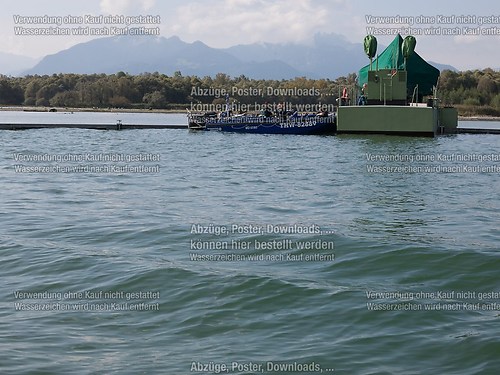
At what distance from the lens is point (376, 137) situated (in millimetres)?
48500

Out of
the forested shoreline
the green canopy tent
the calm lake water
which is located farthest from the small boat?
the forested shoreline

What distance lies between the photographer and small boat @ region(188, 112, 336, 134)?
5328 cm

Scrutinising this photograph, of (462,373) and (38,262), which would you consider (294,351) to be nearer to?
(462,373)

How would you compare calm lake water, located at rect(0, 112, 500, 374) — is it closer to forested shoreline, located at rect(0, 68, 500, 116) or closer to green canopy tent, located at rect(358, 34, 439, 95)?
green canopy tent, located at rect(358, 34, 439, 95)

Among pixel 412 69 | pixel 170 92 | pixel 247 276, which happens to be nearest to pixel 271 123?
pixel 412 69

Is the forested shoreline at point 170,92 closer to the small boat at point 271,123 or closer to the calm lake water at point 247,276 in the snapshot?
the small boat at point 271,123

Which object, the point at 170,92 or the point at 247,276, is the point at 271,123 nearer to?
the point at 247,276

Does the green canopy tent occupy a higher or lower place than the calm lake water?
higher

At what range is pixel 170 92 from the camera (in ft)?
412

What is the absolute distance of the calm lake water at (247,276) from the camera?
8.12 m

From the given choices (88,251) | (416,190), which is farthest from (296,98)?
(88,251)

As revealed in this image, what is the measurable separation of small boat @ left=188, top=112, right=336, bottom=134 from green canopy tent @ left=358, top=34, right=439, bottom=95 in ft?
15.6

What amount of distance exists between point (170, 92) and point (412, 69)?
75240mm

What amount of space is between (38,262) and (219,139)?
123ft
